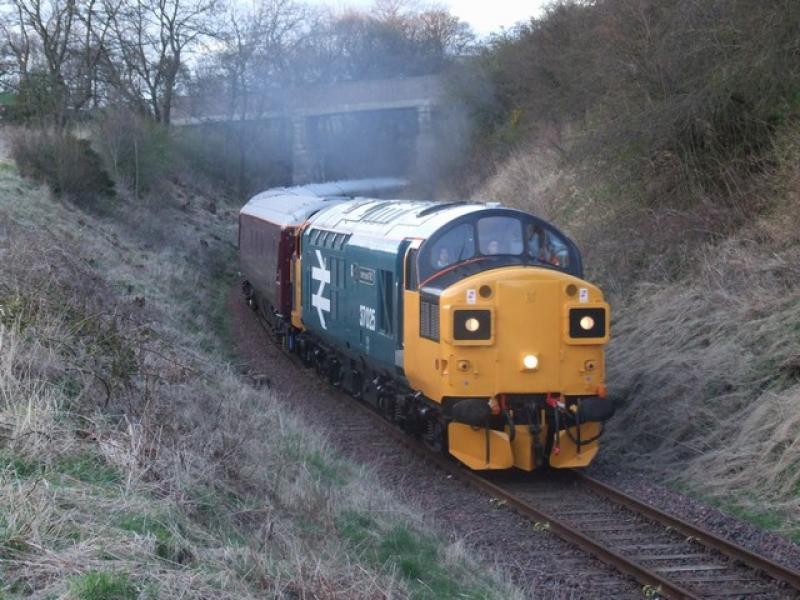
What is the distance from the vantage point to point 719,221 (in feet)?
56.0

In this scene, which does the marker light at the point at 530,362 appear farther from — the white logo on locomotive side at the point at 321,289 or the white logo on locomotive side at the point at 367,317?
the white logo on locomotive side at the point at 321,289

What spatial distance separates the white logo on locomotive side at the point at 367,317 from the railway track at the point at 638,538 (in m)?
2.23

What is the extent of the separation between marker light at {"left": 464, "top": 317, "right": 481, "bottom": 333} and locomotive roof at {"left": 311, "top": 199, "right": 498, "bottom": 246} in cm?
132

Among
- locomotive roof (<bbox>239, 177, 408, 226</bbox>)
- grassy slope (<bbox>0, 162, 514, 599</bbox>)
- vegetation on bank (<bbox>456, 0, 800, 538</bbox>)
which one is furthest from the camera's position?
locomotive roof (<bbox>239, 177, 408, 226</bbox>)

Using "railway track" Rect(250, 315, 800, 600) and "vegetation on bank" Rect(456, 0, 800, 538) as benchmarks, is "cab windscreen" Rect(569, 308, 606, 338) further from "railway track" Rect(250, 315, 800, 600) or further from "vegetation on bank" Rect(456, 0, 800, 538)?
"vegetation on bank" Rect(456, 0, 800, 538)

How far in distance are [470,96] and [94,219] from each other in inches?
594

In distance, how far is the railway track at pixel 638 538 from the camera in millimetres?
8297

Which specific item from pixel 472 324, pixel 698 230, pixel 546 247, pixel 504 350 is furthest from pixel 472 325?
pixel 698 230

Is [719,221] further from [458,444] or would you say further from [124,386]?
[124,386]

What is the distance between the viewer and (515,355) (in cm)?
1137

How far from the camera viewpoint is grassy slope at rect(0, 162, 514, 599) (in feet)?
19.1

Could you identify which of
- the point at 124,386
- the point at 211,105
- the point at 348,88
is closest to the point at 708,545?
the point at 124,386

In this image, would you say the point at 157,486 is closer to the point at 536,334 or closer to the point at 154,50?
the point at 536,334

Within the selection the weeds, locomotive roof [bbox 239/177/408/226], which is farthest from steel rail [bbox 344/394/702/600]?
locomotive roof [bbox 239/177/408/226]
